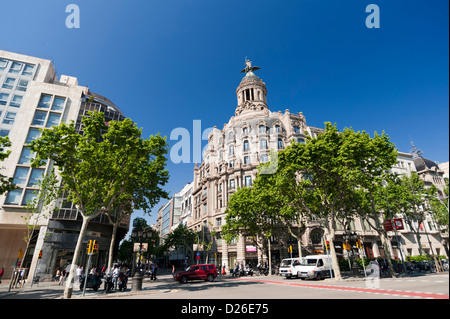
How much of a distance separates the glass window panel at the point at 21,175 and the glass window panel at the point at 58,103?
1047cm

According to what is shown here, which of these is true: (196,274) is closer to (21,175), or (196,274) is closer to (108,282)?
(108,282)

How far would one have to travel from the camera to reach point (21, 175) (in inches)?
1249

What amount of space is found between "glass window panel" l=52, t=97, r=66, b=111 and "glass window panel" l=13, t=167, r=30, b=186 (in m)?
10.5

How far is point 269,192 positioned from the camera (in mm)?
28703

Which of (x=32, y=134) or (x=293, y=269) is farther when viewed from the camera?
(x=32, y=134)

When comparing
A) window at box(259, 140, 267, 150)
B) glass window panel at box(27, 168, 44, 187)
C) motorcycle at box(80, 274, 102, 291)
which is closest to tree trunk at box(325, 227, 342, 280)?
motorcycle at box(80, 274, 102, 291)

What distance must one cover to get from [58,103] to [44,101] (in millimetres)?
1920

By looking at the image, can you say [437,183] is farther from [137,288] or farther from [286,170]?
[137,288]

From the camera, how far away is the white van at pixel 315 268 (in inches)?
866

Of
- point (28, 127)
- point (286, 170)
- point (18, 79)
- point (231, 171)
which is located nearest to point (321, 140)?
point (286, 170)

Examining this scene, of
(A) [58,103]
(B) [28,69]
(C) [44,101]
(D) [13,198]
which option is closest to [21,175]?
(D) [13,198]

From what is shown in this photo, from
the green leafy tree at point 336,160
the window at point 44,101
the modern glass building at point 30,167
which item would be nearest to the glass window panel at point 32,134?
the modern glass building at point 30,167

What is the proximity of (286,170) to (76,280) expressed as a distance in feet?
86.9
